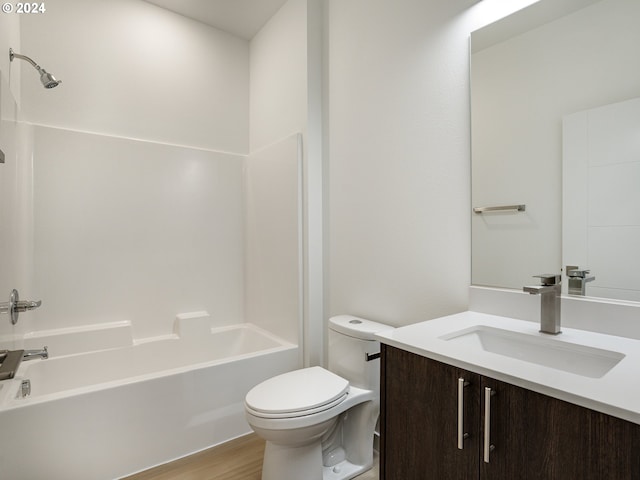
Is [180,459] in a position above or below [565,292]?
below

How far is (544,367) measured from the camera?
0.84 meters

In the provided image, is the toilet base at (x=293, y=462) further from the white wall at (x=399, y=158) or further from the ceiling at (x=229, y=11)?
the ceiling at (x=229, y=11)

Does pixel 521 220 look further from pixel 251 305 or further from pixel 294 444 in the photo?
pixel 251 305

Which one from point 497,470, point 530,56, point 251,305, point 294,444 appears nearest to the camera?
point 497,470

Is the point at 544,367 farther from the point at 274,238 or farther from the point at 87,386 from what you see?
the point at 87,386

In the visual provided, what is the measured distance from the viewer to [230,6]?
256 centimetres

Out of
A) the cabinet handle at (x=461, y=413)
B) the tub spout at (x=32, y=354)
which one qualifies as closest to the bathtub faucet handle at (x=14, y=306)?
the tub spout at (x=32, y=354)

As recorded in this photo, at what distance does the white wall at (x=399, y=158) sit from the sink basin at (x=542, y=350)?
0.29 metres

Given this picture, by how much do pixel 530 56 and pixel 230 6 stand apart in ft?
7.11

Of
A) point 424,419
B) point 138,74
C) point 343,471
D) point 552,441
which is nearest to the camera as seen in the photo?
point 552,441

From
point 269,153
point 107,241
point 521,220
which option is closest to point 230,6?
point 269,153

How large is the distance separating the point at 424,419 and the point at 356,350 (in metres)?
0.76

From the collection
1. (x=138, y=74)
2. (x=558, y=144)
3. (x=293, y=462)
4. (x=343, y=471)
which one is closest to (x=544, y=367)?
(x=558, y=144)

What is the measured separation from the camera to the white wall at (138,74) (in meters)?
2.24
